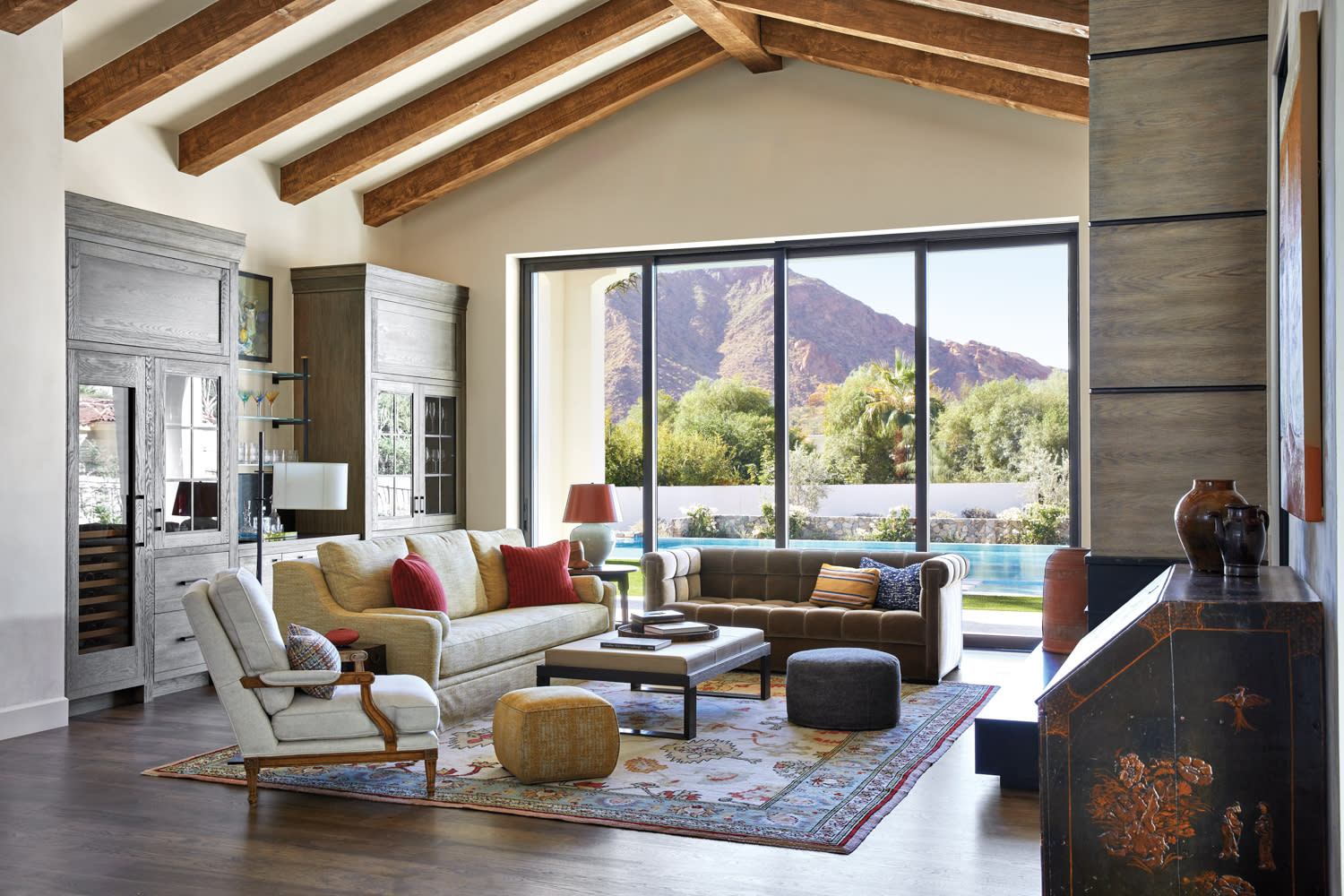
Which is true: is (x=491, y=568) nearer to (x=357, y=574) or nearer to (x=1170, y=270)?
(x=357, y=574)

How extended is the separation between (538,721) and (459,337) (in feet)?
17.0

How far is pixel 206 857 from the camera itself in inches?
150

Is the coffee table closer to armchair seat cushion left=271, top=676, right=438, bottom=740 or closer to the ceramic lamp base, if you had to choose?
armchair seat cushion left=271, top=676, right=438, bottom=740

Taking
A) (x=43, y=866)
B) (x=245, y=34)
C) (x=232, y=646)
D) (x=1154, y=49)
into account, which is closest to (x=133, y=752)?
(x=232, y=646)

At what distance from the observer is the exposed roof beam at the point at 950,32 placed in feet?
21.6

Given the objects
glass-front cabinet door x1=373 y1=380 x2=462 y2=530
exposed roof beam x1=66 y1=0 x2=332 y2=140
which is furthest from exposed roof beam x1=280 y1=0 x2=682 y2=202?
exposed roof beam x1=66 y1=0 x2=332 y2=140

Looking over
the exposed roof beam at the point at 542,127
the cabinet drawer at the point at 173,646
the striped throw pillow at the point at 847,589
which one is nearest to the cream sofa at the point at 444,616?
the cabinet drawer at the point at 173,646

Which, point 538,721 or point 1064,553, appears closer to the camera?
point 538,721

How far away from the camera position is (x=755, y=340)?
875 centimetres

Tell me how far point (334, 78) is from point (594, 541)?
11.3ft

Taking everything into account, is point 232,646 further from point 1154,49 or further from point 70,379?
point 1154,49

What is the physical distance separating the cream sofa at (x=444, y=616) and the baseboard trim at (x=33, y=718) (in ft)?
3.77

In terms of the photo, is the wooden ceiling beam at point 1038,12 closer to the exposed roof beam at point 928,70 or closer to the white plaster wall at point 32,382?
the exposed roof beam at point 928,70

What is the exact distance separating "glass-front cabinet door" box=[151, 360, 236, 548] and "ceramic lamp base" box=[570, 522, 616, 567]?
7.70 ft
